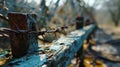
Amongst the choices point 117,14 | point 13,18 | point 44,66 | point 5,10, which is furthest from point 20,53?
point 117,14

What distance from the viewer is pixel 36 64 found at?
2395 millimetres

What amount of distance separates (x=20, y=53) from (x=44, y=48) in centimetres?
44

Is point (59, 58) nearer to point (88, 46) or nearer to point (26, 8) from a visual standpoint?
point (26, 8)

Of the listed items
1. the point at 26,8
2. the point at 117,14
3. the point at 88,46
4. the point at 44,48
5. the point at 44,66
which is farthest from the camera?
the point at 117,14

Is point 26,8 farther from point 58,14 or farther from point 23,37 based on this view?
point 58,14

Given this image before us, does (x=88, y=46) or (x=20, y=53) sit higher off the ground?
(x=20, y=53)

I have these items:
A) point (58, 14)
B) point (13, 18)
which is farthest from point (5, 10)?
point (58, 14)

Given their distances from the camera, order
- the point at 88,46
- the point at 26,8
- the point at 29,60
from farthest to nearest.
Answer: the point at 88,46 → the point at 26,8 → the point at 29,60

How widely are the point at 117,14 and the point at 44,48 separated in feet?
169

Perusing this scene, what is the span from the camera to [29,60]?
100 inches

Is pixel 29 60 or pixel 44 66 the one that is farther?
pixel 29 60

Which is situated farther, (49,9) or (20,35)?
(49,9)

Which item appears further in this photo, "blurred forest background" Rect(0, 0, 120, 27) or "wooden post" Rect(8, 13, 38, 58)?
"blurred forest background" Rect(0, 0, 120, 27)

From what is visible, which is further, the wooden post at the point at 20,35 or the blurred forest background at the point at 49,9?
the blurred forest background at the point at 49,9
